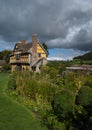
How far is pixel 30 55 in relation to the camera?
64.0 metres

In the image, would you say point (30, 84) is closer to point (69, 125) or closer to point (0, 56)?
point (69, 125)

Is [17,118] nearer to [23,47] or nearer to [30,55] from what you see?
[30,55]

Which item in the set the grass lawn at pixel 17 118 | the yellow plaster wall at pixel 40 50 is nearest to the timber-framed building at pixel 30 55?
the yellow plaster wall at pixel 40 50

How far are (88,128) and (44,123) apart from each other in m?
2.33

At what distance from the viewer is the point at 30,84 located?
21594 millimetres

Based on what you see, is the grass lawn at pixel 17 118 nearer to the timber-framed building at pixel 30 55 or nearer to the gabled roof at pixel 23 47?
the timber-framed building at pixel 30 55

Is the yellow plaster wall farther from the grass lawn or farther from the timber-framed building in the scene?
the grass lawn

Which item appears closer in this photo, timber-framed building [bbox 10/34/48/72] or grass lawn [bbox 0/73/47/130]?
grass lawn [bbox 0/73/47/130]

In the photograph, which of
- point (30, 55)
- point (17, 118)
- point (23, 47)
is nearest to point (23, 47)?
point (23, 47)

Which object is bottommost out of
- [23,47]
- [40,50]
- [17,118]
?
[17,118]

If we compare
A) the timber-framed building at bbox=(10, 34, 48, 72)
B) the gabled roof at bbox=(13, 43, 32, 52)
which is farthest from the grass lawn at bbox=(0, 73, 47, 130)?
the gabled roof at bbox=(13, 43, 32, 52)

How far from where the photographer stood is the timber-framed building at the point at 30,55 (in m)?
62.4

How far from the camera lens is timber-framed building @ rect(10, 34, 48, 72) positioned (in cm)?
6242

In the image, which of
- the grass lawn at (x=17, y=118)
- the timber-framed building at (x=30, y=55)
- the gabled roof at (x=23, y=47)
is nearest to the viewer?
the grass lawn at (x=17, y=118)
